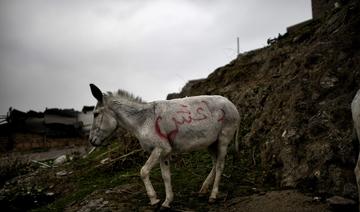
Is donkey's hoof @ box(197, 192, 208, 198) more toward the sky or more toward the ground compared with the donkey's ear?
more toward the ground

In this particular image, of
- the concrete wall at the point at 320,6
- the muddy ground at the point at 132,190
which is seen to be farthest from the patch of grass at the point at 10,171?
the concrete wall at the point at 320,6

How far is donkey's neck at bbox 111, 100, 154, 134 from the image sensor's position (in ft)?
19.7

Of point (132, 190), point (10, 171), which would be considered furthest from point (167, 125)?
point (10, 171)

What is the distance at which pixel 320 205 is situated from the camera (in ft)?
16.8

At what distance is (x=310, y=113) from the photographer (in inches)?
277

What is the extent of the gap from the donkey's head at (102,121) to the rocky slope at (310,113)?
2988 millimetres

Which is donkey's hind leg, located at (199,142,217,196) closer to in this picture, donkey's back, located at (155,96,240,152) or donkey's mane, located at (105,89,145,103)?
donkey's back, located at (155,96,240,152)

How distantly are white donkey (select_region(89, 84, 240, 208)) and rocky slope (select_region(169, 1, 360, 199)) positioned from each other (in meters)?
1.25

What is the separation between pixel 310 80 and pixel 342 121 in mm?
1769

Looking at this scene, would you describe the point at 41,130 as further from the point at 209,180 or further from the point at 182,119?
the point at 182,119

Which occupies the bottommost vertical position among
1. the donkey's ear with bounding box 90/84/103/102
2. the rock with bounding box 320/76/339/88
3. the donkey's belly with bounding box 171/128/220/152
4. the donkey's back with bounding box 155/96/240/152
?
the donkey's belly with bounding box 171/128/220/152

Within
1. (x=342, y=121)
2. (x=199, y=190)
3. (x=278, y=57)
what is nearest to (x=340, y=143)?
(x=342, y=121)

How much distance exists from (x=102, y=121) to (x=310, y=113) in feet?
12.8

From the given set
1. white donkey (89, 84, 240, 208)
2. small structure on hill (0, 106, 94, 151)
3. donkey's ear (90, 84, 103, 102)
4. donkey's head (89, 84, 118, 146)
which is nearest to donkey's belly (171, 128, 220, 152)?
white donkey (89, 84, 240, 208)
